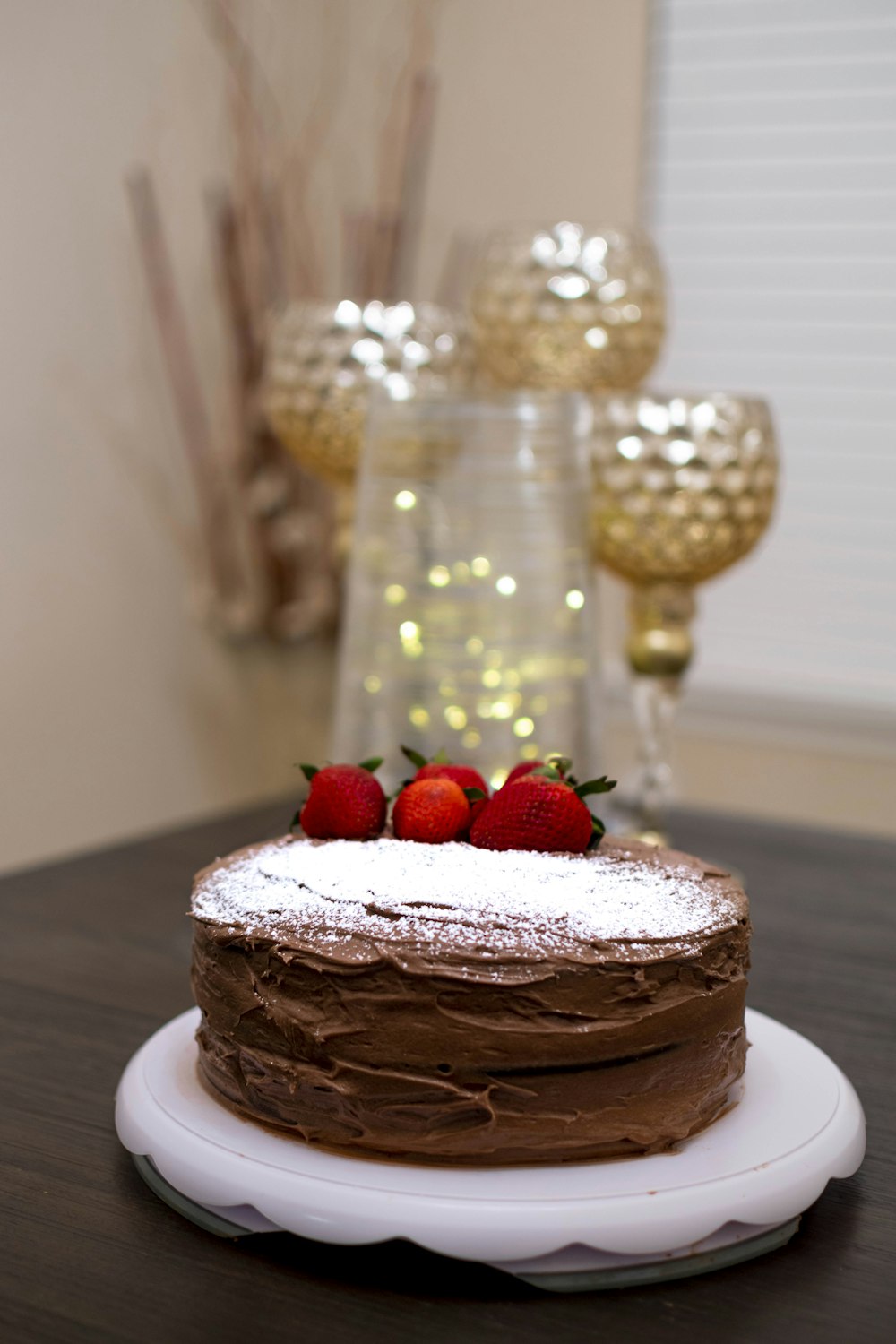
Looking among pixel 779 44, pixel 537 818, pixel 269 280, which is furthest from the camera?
pixel 269 280

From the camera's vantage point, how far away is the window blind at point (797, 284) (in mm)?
2367

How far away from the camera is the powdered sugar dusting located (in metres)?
0.69

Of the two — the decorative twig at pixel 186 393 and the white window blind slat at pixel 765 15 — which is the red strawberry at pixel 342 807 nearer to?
the decorative twig at pixel 186 393

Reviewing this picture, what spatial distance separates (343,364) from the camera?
149cm

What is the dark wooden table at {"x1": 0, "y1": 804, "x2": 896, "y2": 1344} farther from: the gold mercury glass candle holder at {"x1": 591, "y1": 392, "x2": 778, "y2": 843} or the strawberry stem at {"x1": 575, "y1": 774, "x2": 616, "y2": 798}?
the gold mercury glass candle holder at {"x1": 591, "y1": 392, "x2": 778, "y2": 843}

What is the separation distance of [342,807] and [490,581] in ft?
1.74

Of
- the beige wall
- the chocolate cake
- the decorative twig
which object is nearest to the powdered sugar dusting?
the chocolate cake

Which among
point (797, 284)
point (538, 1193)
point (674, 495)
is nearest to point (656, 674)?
point (674, 495)

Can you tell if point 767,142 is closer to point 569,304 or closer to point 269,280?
point 269,280

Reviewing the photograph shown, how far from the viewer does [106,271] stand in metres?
2.33

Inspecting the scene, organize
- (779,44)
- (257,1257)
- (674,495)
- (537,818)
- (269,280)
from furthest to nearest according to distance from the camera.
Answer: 1. (269,280)
2. (779,44)
3. (674,495)
4. (537,818)
5. (257,1257)

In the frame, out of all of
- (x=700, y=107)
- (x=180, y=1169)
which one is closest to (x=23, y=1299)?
(x=180, y=1169)

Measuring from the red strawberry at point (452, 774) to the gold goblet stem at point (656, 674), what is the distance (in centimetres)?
53

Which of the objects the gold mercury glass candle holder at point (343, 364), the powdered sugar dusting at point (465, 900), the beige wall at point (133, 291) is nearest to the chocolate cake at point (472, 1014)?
the powdered sugar dusting at point (465, 900)
